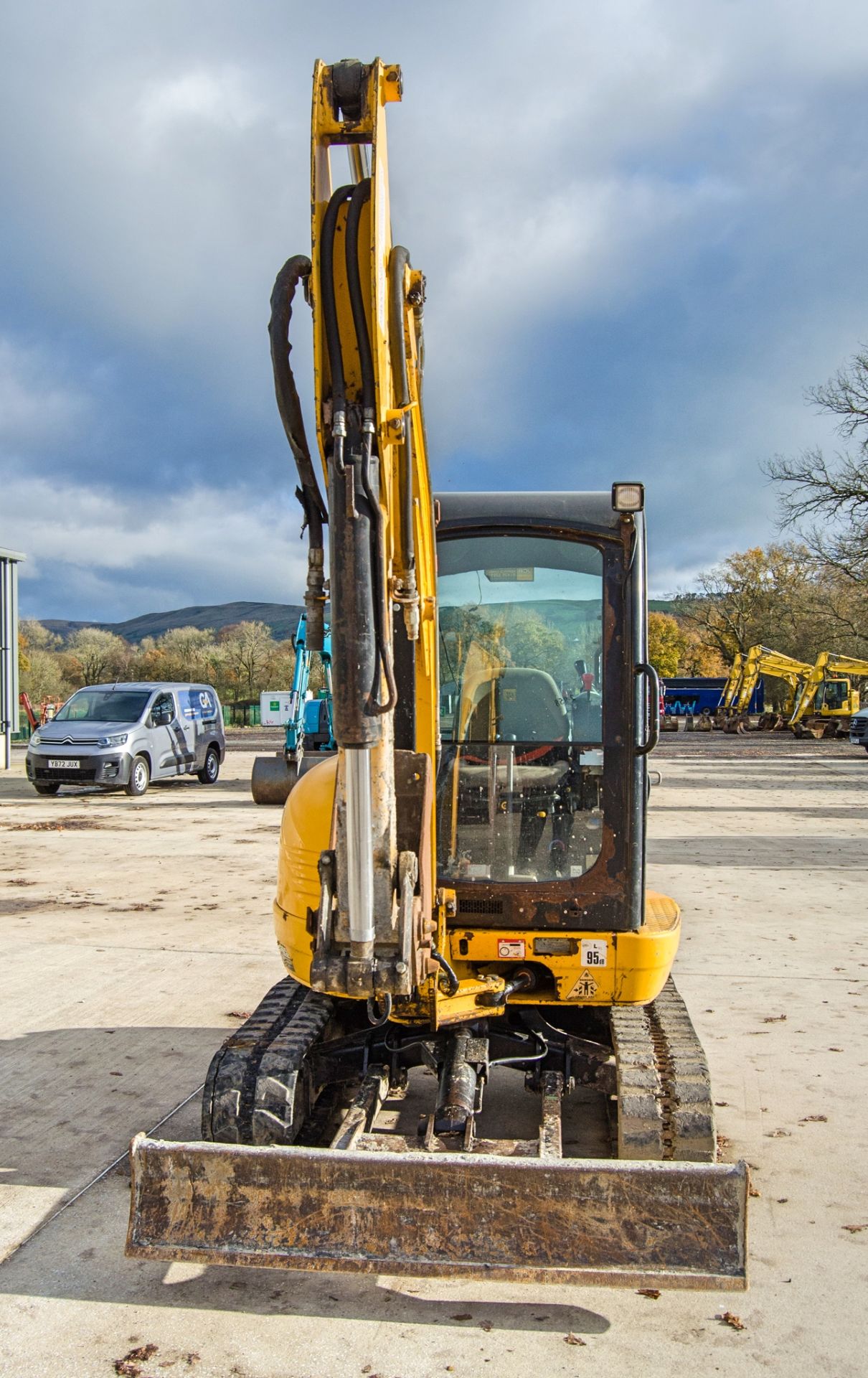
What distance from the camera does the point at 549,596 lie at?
173 inches

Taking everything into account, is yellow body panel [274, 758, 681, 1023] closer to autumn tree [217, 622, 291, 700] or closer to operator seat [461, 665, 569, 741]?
operator seat [461, 665, 569, 741]

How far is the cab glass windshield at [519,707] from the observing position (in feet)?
14.2

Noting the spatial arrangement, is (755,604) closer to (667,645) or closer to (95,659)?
(667,645)

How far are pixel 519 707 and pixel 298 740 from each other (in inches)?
555

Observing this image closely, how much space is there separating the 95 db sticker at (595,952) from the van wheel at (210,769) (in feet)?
62.2

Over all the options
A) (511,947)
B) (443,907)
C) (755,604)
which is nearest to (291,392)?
(443,907)

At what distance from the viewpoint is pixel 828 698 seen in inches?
1845

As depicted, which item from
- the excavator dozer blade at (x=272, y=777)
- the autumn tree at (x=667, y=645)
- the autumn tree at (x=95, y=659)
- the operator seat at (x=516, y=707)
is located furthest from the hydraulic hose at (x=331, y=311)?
the autumn tree at (x=667, y=645)

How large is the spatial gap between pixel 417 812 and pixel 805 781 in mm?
22076

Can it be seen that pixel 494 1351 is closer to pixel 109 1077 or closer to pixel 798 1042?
pixel 109 1077

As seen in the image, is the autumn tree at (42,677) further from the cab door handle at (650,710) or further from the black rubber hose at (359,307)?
the black rubber hose at (359,307)

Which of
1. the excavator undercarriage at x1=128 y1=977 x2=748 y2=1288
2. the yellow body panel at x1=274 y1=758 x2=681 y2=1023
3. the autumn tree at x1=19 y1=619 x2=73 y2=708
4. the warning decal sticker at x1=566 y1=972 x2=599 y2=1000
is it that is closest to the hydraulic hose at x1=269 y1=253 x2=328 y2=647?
the yellow body panel at x1=274 y1=758 x2=681 y2=1023

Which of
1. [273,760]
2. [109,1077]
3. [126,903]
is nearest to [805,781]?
[273,760]

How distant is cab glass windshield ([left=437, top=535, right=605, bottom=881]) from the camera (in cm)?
432
